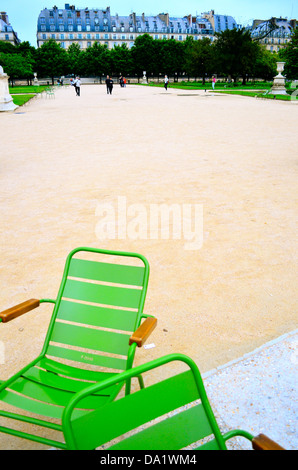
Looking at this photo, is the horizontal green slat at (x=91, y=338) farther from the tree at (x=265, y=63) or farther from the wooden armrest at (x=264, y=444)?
the tree at (x=265, y=63)

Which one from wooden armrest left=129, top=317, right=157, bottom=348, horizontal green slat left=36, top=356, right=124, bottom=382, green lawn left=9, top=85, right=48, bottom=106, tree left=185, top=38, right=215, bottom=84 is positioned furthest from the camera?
tree left=185, top=38, right=215, bottom=84

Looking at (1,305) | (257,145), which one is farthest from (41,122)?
(1,305)

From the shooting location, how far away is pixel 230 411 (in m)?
2.64

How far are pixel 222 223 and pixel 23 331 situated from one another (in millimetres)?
3532

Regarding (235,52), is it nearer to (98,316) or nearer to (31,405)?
(98,316)

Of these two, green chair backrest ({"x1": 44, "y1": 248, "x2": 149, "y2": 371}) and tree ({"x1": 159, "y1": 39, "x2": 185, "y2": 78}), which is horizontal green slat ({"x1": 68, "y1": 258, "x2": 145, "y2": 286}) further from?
tree ({"x1": 159, "y1": 39, "x2": 185, "y2": 78})

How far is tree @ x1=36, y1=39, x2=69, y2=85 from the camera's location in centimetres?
8694

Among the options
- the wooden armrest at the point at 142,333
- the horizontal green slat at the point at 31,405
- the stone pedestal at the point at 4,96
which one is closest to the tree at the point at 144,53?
the stone pedestal at the point at 4,96

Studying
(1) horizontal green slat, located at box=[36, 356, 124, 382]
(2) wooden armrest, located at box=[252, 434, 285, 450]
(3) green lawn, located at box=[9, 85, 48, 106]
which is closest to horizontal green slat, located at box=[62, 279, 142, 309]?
(1) horizontal green slat, located at box=[36, 356, 124, 382]

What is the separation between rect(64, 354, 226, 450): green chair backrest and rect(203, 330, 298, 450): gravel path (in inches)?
30.2

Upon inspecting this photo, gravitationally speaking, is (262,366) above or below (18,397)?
below

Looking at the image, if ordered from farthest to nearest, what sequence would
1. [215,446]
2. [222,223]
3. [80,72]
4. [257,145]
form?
[80,72] → [257,145] → [222,223] → [215,446]

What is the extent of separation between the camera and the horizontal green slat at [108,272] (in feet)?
9.47

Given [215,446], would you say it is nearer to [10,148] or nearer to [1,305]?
[1,305]
